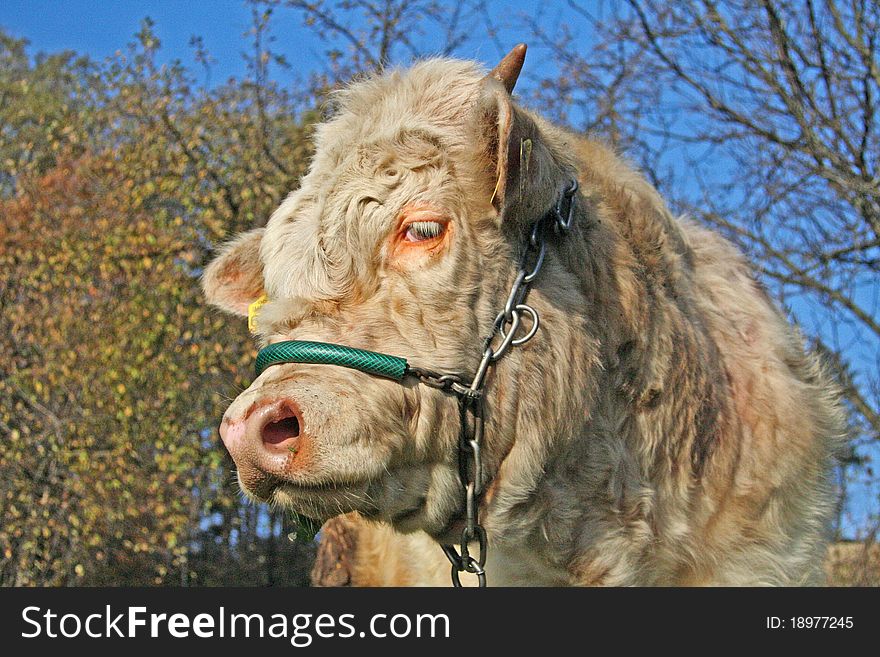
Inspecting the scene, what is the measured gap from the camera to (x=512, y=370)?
10.1 ft

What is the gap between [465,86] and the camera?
3387 millimetres

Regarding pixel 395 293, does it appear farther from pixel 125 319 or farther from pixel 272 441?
pixel 125 319


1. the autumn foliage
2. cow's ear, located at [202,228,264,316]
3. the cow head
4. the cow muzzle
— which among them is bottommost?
the cow muzzle

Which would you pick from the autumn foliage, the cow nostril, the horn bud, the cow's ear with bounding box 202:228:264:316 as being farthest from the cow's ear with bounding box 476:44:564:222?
the autumn foliage

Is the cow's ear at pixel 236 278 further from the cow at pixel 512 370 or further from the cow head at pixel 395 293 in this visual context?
the cow head at pixel 395 293

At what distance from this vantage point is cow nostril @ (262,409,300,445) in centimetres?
269

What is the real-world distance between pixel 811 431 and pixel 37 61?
744 inches

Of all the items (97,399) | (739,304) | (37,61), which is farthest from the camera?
(37,61)

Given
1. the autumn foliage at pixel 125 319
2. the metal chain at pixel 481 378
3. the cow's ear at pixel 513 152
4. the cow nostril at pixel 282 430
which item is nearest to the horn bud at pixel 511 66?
the cow's ear at pixel 513 152

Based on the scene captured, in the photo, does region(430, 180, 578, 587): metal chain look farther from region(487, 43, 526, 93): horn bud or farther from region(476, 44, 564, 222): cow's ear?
region(487, 43, 526, 93): horn bud

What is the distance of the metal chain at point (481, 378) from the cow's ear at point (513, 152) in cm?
11
